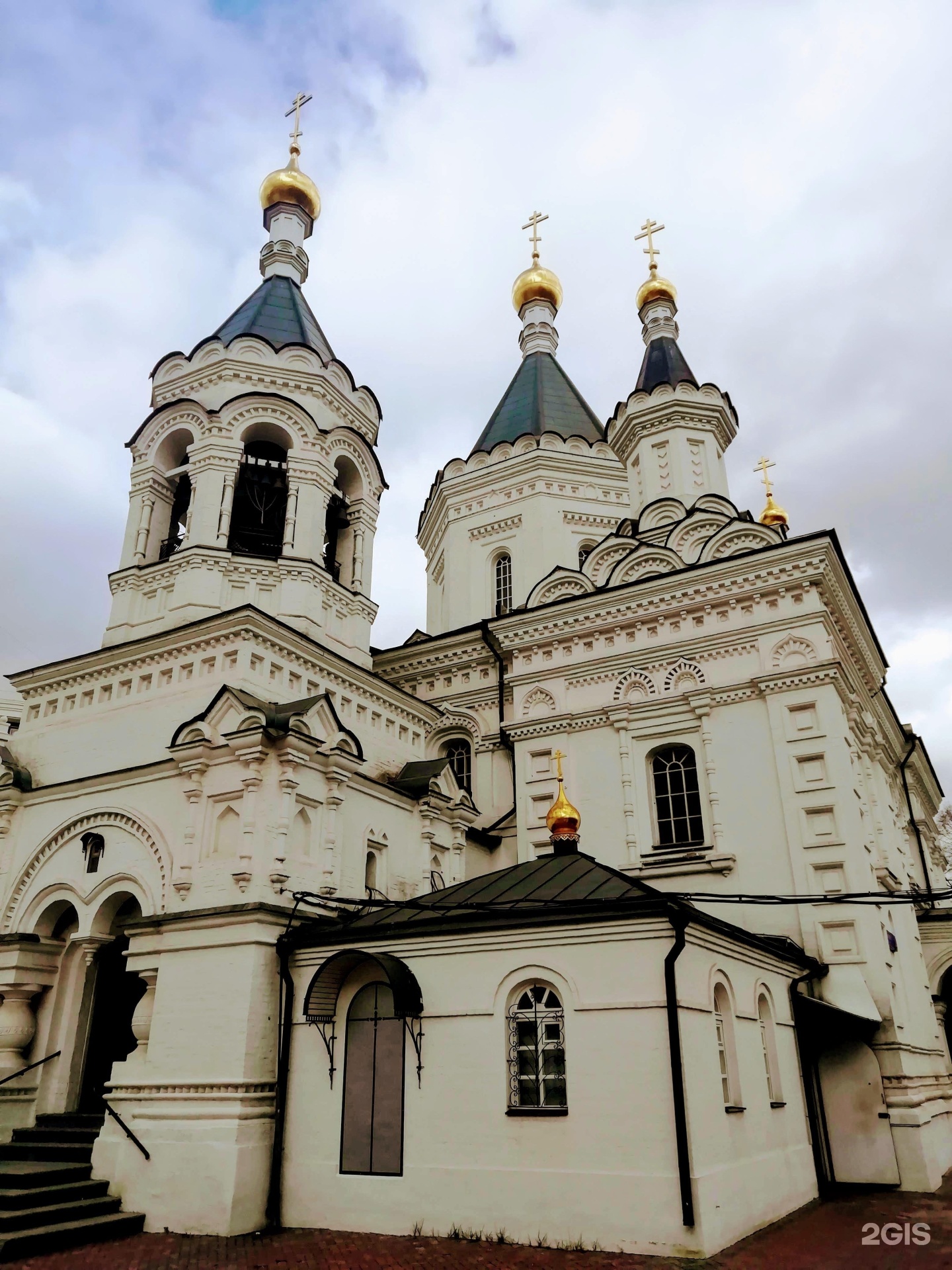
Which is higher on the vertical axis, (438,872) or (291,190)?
(291,190)

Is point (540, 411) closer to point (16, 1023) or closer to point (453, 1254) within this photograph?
point (16, 1023)

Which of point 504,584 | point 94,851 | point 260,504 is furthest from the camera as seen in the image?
point 504,584

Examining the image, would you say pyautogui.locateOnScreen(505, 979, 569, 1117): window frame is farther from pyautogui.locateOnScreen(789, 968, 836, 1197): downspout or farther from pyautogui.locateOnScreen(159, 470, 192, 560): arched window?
pyautogui.locateOnScreen(159, 470, 192, 560): arched window

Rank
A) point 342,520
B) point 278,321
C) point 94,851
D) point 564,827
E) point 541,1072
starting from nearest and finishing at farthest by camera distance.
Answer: point 541,1072
point 564,827
point 94,851
point 342,520
point 278,321

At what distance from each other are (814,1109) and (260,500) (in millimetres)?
9878

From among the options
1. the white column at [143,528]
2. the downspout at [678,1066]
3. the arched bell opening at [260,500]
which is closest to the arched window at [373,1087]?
the downspout at [678,1066]

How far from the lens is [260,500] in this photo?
13.4 metres

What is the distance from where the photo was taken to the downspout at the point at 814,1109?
33.1 feet

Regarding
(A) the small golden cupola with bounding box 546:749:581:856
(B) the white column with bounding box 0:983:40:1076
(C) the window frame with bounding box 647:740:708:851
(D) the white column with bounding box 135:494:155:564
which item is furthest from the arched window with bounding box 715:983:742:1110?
(D) the white column with bounding box 135:494:155:564

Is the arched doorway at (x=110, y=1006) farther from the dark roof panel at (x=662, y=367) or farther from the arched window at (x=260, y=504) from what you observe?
the dark roof panel at (x=662, y=367)

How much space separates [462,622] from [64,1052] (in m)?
9.92

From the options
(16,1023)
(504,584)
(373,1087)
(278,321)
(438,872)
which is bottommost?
(373,1087)

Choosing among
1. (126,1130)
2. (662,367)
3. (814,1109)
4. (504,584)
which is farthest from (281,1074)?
(662,367)

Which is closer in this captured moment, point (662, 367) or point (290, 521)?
point (290, 521)
